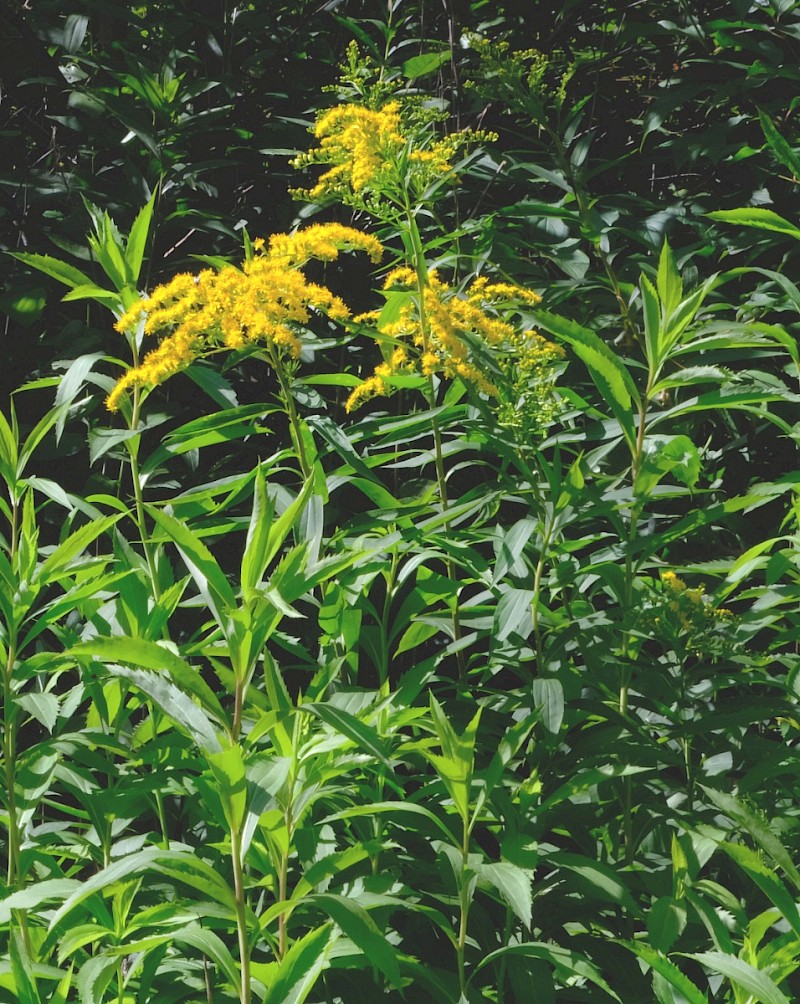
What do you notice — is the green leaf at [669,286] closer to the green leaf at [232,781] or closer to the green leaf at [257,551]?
the green leaf at [257,551]

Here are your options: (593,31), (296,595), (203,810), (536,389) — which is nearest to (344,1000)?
(203,810)

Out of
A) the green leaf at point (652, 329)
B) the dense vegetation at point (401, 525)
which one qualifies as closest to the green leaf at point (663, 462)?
the dense vegetation at point (401, 525)

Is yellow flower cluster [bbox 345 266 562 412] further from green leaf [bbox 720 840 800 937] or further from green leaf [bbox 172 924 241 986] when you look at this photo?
green leaf [bbox 172 924 241 986]

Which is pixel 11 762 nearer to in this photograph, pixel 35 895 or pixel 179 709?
pixel 35 895

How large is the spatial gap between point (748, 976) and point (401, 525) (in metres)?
0.81

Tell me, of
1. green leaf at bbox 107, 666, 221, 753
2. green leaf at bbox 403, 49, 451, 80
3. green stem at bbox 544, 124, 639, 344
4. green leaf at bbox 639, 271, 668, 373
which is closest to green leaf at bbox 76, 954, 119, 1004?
green leaf at bbox 107, 666, 221, 753

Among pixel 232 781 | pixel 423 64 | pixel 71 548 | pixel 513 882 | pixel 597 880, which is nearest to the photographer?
pixel 232 781

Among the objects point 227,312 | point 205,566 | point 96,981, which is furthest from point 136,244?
point 96,981

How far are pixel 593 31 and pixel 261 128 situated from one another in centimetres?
89

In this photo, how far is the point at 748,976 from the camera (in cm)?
97

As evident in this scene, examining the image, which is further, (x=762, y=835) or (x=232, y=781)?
(x=762, y=835)

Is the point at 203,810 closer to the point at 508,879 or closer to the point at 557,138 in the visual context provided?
the point at 508,879

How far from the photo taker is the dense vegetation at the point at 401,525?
Answer: 44.1 inches

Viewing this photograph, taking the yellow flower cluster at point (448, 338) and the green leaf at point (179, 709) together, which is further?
the yellow flower cluster at point (448, 338)
